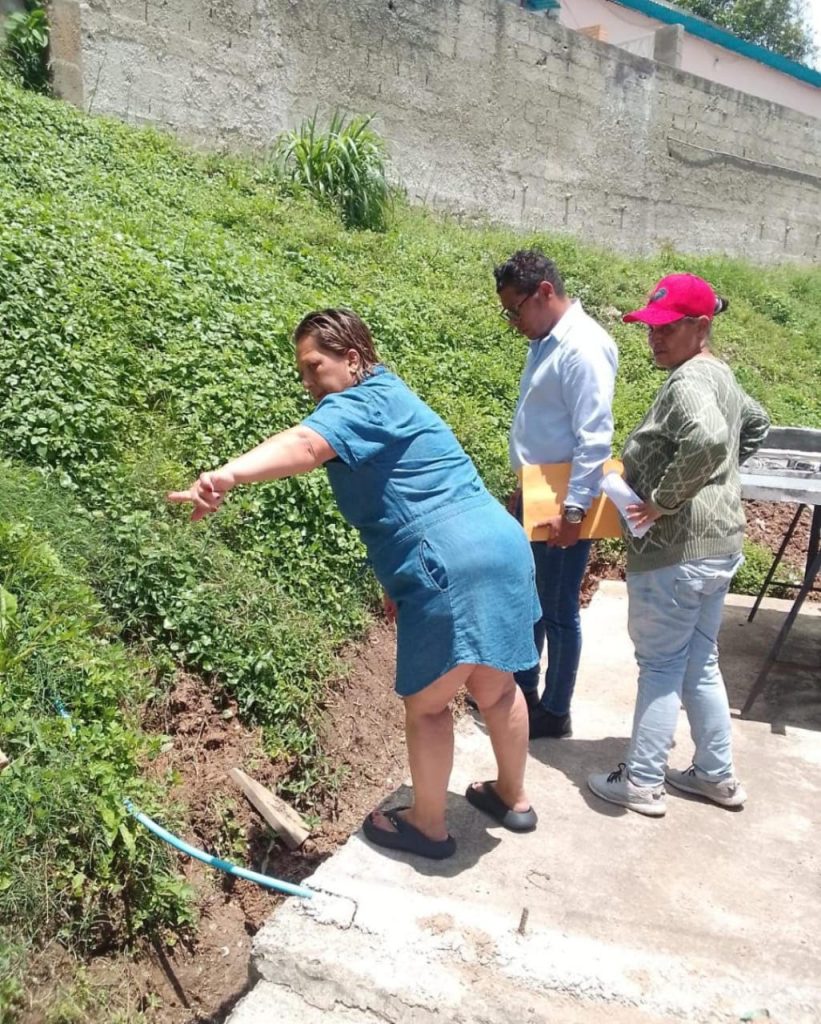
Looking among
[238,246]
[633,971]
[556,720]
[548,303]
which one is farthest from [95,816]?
[238,246]

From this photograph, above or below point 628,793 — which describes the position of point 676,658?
above

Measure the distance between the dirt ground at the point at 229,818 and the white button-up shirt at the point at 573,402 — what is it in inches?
47.1

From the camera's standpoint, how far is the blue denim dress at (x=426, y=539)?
2.46 meters

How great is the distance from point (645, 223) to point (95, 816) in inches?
456

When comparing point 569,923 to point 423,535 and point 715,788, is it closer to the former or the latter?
point 715,788

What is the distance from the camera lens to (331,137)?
27.7 feet

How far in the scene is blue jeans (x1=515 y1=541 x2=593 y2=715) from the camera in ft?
11.0

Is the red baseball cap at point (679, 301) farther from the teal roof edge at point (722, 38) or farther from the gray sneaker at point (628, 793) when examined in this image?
the teal roof edge at point (722, 38)

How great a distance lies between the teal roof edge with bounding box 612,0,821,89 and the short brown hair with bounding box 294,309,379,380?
2109 centimetres

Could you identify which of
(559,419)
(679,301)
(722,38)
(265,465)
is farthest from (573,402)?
(722,38)

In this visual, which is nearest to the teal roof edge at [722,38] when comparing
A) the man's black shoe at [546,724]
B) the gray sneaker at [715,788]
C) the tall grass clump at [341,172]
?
the tall grass clump at [341,172]

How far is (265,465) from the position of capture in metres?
2.23

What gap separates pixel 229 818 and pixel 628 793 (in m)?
1.31

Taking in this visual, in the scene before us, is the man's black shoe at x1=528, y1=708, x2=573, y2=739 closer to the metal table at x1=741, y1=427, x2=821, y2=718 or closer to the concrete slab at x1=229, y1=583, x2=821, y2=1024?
the concrete slab at x1=229, y1=583, x2=821, y2=1024
